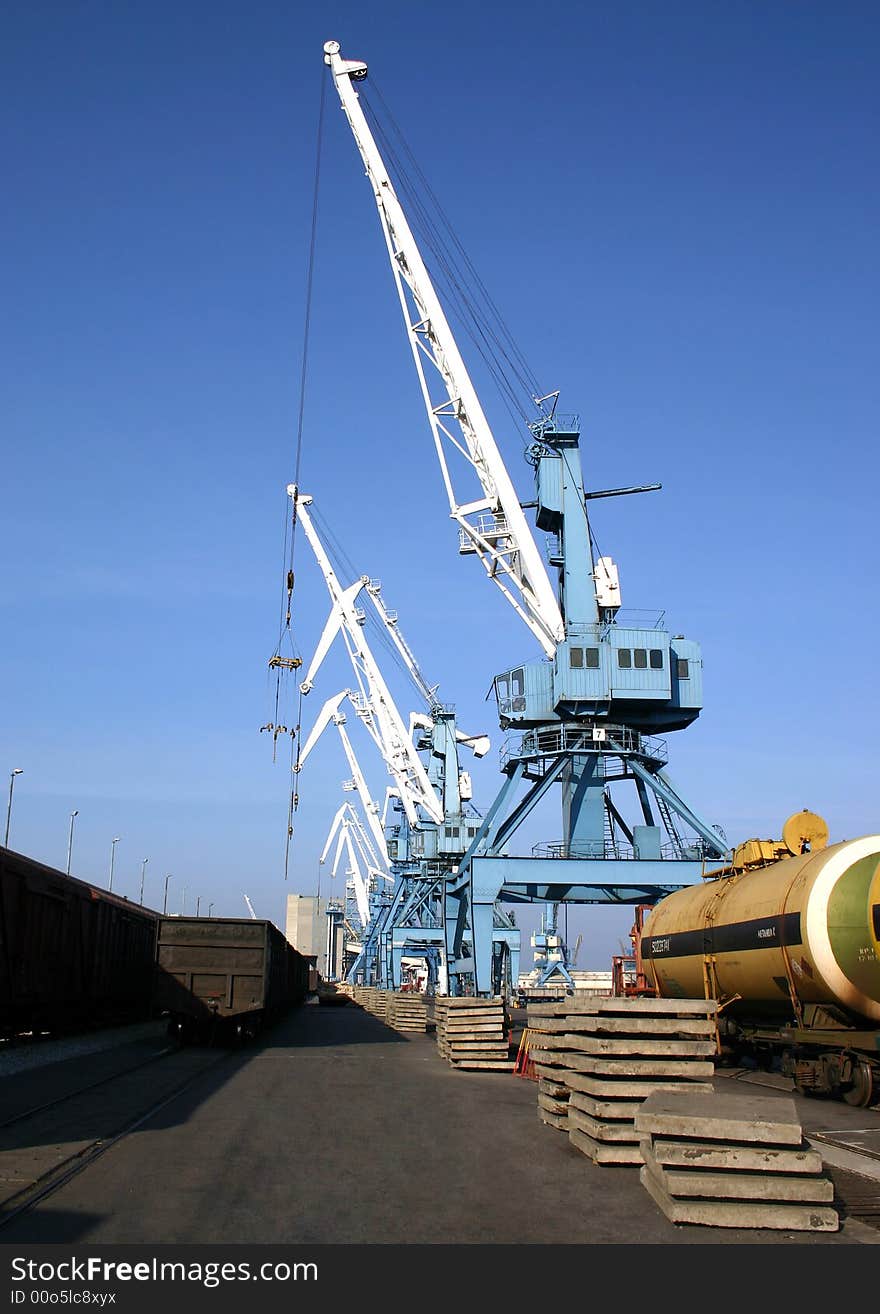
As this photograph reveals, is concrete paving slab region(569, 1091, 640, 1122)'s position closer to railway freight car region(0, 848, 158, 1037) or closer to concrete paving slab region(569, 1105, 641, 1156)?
concrete paving slab region(569, 1105, 641, 1156)

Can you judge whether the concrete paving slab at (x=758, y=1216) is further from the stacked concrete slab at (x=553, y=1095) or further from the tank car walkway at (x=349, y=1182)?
the stacked concrete slab at (x=553, y=1095)

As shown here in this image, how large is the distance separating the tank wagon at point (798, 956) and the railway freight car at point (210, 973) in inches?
401

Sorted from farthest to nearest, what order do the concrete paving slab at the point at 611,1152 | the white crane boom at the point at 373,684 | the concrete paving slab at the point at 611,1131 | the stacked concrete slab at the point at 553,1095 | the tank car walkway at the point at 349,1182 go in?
1. the white crane boom at the point at 373,684
2. the stacked concrete slab at the point at 553,1095
3. the concrete paving slab at the point at 611,1131
4. the concrete paving slab at the point at 611,1152
5. the tank car walkway at the point at 349,1182

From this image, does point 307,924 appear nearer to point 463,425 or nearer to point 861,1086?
point 463,425

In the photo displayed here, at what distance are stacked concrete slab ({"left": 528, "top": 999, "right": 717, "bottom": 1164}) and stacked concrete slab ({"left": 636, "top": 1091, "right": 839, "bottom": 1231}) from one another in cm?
A: 202

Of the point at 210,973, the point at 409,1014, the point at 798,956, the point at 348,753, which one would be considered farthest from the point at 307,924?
the point at 798,956

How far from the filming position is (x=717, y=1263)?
742 centimetres

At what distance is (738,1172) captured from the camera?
28.8 ft

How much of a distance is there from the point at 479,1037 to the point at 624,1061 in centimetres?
1180

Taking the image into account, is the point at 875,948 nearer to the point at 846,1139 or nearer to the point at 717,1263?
the point at 846,1139

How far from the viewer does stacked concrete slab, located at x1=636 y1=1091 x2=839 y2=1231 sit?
841 cm

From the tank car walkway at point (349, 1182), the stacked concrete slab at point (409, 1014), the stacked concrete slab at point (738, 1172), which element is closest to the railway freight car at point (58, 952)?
the tank car walkway at point (349, 1182)

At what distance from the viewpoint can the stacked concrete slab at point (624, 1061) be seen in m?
11.3

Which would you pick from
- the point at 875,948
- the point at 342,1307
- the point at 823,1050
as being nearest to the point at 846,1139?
the point at 875,948
